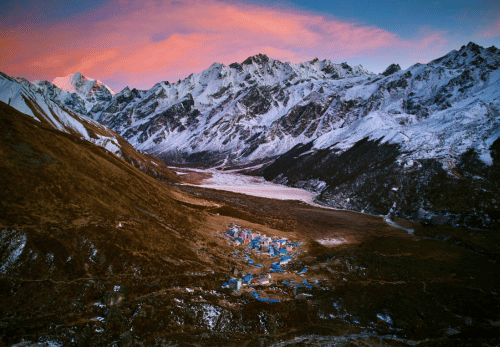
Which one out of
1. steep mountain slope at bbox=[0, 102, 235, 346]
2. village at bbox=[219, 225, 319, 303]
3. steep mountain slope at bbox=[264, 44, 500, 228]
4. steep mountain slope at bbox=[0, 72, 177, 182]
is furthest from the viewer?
steep mountain slope at bbox=[0, 72, 177, 182]

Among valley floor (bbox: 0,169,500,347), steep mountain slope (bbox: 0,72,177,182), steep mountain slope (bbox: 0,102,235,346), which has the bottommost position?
valley floor (bbox: 0,169,500,347)

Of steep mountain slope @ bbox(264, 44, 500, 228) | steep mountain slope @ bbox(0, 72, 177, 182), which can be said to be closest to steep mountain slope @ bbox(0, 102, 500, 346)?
steep mountain slope @ bbox(264, 44, 500, 228)

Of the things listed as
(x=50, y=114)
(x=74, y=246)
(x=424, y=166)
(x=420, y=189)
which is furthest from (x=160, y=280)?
(x=50, y=114)

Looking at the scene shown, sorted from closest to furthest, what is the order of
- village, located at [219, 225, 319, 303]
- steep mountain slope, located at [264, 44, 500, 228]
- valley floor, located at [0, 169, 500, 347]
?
valley floor, located at [0, 169, 500, 347] → village, located at [219, 225, 319, 303] → steep mountain slope, located at [264, 44, 500, 228]

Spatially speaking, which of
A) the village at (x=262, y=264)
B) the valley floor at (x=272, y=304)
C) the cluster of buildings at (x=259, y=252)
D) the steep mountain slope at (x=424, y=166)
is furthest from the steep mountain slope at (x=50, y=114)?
the steep mountain slope at (x=424, y=166)

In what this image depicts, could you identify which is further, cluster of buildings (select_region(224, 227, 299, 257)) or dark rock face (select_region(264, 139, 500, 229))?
dark rock face (select_region(264, 139, 500, 229))

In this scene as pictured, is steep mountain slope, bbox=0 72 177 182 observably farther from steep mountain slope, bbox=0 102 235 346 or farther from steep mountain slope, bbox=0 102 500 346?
steep mountain slope, bbox=0 102 500 346

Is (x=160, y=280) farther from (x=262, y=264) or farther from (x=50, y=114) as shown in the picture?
(x=50, y=114)

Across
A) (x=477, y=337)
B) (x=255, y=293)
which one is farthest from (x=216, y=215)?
(x=477, y=337)
